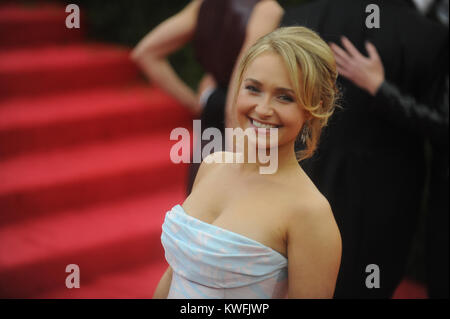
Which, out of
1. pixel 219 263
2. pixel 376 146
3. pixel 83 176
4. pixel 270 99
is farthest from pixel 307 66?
pixel 83 176

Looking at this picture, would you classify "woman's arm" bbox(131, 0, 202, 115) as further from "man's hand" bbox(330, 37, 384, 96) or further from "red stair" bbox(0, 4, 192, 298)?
"red stair" bbox(0, 4, 192, 298)

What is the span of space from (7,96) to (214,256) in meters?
2.92

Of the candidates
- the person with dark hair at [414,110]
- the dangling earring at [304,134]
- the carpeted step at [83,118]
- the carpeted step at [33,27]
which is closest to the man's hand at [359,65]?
the person with dark hair at [414,110]

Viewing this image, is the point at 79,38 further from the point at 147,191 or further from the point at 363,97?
the point at 363,97

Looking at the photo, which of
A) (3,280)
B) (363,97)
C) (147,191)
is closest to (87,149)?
(147,191)

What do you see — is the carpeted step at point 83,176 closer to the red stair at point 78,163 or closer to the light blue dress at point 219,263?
the red stair at point 78,163

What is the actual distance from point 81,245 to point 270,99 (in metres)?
2.11

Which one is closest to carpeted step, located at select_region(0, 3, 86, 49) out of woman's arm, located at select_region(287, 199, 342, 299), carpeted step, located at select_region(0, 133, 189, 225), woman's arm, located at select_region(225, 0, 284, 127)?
carpeted step, located at select_region(0, 133, 189, 225)

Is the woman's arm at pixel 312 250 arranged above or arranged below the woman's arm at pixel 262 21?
below

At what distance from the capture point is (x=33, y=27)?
12.5 ft

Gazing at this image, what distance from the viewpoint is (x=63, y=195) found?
10.5 ft

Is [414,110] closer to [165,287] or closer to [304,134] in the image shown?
[304,134]

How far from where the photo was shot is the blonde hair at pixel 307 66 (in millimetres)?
1006

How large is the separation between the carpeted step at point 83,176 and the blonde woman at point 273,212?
6.95 ft
